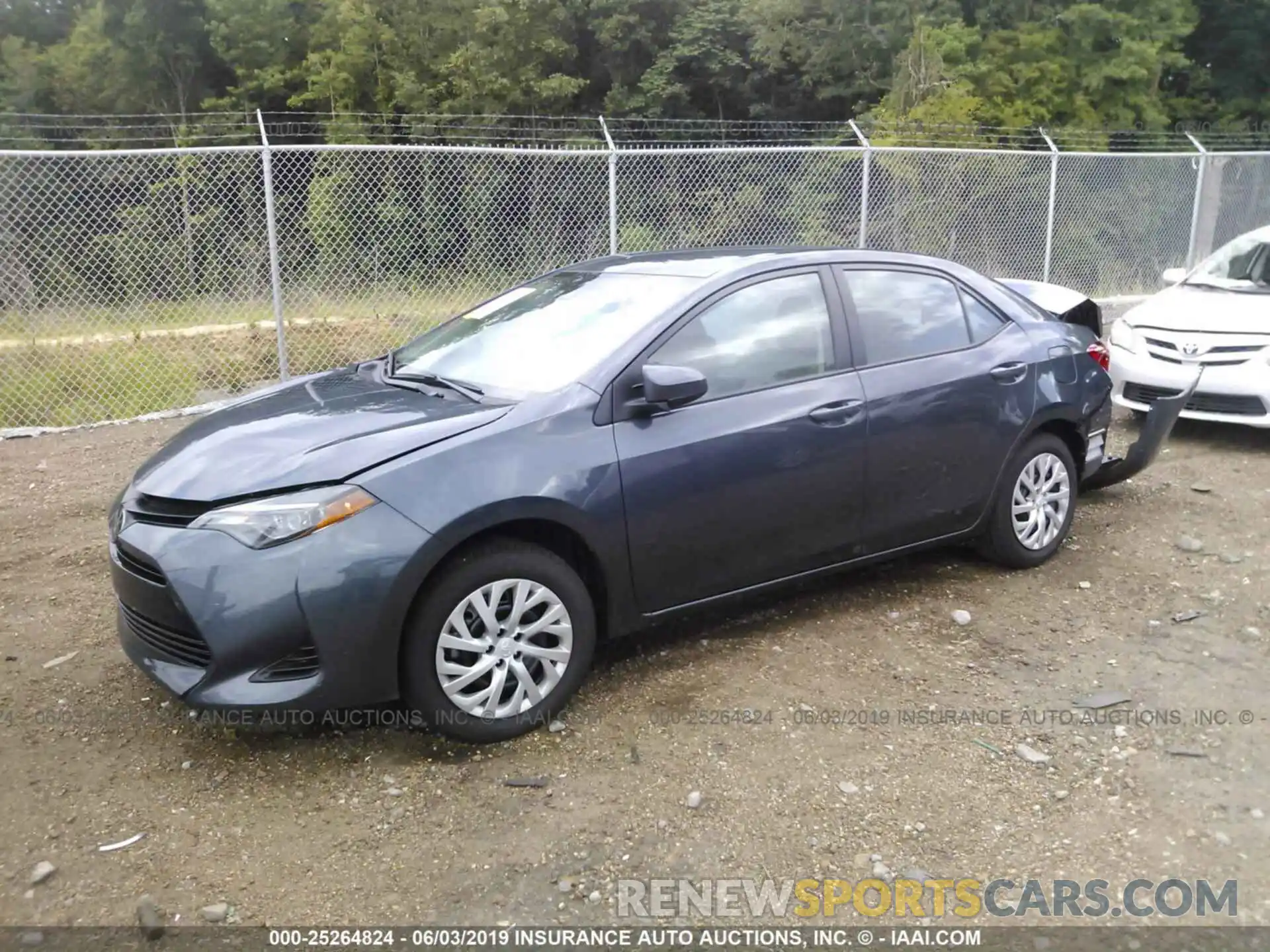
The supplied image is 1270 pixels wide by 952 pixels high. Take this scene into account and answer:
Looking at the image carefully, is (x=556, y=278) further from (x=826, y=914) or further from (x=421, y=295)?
(x=421, y=295)

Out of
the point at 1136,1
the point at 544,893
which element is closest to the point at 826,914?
the point at 544,893

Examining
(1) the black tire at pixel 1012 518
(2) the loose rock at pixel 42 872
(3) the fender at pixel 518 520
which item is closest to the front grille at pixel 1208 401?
(1) the black tire at pixel 1012 518

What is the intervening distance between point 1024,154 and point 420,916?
1105 cm

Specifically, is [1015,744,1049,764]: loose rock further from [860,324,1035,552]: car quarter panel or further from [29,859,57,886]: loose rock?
[29,859,57,886]: loose rock

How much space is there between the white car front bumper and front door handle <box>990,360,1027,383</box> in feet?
7.59

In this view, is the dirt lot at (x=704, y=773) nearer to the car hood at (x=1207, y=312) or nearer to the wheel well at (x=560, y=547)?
the wheel well at (x=560, y=547)

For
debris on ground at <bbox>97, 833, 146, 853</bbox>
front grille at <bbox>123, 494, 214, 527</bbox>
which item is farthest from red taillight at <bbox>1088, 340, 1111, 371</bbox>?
debris on ground at <bbox>97, 833, 146, 853</bbox>

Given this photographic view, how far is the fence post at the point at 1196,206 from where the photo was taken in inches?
530

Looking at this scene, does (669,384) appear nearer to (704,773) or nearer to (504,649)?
(504,649)

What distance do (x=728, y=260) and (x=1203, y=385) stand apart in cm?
457

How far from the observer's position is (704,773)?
3367 millimetres

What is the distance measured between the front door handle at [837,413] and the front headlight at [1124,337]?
4486 millimetres

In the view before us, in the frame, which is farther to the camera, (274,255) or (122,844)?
(274,255)

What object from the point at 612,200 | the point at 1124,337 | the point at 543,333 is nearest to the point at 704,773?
the point at 543,333
